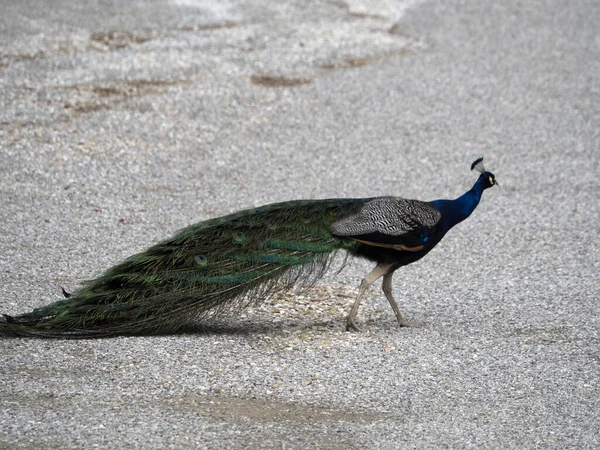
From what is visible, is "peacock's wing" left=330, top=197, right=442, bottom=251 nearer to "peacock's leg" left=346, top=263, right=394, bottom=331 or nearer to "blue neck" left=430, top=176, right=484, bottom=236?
"blue neck" left=430, top=176, right=484, bottom=236

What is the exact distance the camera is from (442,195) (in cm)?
1145

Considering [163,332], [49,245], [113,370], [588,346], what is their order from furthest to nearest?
[49,245]
[588,346]
[163,332]
[113,370]

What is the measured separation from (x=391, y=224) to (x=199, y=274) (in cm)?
165

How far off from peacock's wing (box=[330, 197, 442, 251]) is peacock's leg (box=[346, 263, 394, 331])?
0.27 metres

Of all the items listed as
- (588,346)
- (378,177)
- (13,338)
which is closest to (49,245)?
(13,338)

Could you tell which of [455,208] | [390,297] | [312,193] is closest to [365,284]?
[390,297]

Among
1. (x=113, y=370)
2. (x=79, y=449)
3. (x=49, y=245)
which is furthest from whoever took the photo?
(x=49, y=245)

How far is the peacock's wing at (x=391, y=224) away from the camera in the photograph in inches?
265

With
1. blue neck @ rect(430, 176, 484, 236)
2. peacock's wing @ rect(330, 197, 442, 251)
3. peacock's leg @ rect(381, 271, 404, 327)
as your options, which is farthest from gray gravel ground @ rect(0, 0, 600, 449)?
blue neck @ rect(430, 176, 484, 236)

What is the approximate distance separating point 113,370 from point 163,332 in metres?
0.67

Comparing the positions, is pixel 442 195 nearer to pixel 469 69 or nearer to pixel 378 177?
pixel 378 177

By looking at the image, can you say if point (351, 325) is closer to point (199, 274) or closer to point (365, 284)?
point (365, 284)

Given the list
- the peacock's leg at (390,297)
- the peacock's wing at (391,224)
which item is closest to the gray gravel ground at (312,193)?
the peacock's leg at (390,297)

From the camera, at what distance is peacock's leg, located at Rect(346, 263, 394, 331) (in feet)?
23.0
